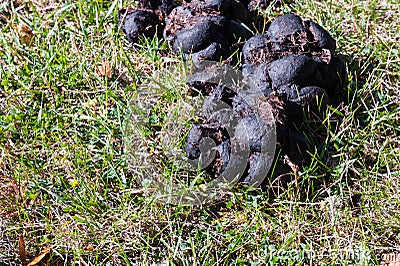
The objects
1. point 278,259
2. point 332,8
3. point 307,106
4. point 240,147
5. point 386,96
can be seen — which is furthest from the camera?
point 332,8

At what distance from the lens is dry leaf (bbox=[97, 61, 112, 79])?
10.5 ft

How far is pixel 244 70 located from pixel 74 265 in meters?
1.30

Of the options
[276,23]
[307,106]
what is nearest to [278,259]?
[307,106]

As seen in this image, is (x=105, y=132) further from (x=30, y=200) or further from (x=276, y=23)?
(x=276, y=23)

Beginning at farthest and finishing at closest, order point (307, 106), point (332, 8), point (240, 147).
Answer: point (332, 8) < point (307, 106) < point (240, 147)

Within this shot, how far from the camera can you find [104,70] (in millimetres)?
3203

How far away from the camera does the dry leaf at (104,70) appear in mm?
3189

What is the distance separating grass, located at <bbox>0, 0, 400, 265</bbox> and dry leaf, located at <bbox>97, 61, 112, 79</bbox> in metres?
0.02

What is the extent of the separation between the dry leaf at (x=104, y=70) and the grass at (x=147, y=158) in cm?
2

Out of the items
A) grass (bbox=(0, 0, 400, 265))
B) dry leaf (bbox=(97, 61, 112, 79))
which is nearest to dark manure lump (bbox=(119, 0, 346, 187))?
grass (bbox=(0, 0, 400, 265))

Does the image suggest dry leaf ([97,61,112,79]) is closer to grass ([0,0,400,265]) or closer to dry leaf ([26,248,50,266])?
grass ([0,0,400,265])

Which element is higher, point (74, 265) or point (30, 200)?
point (30, 200)

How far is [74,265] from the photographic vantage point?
255cm

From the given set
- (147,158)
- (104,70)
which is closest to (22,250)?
(147,158)
